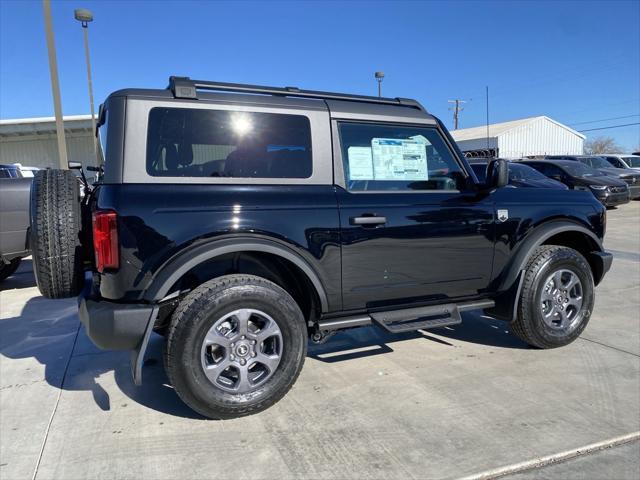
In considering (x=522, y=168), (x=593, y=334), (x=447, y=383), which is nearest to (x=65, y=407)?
(x=447, y=383)

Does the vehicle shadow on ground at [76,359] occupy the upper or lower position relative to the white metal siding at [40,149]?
lower

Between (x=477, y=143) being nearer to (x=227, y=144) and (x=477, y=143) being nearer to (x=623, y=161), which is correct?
(x=623, y=161)

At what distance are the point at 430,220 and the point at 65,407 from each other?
9.07 feet

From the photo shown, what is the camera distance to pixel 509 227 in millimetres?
3773

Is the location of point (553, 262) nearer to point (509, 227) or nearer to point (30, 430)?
point (509, 227)

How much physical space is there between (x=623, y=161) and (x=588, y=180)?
313 inches

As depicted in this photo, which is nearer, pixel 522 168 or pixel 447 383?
pixel 447 383

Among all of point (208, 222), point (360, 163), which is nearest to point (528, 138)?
point (360, 163)

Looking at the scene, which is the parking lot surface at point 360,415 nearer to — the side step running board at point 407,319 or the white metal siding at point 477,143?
the side step running board at point 407,319

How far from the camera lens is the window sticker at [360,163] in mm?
3375

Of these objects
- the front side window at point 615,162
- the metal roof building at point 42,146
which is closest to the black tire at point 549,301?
the front side window at point 615,162

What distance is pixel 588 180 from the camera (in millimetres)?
14312

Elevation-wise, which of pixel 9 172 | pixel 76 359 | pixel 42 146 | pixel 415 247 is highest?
pixel 42 146

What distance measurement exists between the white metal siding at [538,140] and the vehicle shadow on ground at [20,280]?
37.5 m
